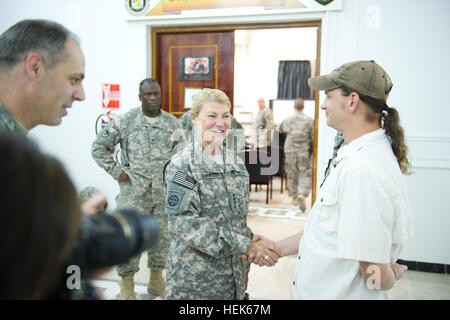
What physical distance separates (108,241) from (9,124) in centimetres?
55

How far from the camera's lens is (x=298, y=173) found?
621cm

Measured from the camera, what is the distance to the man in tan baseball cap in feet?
3.73

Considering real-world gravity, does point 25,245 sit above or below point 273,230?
above

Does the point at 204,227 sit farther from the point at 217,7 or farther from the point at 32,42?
the point at 217,7

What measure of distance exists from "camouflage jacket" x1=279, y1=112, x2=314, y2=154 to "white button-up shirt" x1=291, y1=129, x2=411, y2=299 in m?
4.84

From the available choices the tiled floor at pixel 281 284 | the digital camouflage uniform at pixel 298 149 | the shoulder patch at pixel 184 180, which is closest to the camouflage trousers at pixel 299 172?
the digital camouflage uniform at pixel 298 149

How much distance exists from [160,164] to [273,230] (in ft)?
7.47

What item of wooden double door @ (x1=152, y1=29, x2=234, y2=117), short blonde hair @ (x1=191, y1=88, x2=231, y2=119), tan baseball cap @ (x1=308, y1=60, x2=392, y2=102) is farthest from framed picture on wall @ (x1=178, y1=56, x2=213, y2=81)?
tan baseball cap @ (x1=308, y1=60, x2=392, y2=102)

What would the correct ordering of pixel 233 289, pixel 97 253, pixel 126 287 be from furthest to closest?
pixel 126 287 < pixel 233 289 < pixel 97 253

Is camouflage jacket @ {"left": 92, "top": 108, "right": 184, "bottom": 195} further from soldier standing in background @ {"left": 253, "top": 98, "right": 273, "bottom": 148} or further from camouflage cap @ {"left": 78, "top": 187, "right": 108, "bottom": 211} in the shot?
soldier standing in background @ {"left": 253, "top": 98, "right": 273, "bottom": 148}

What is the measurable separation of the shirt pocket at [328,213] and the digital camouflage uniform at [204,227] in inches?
14.9

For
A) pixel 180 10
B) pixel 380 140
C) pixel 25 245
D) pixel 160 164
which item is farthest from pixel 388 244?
pixel 180 10

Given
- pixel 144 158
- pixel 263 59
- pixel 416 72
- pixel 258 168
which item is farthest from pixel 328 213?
pixel 263 59

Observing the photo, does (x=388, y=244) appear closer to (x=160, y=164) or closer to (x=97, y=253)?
(x=97, y=253)
